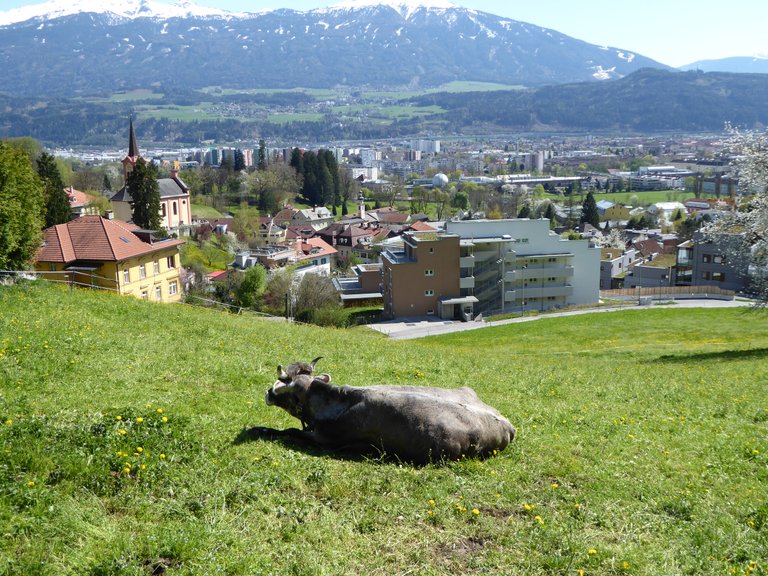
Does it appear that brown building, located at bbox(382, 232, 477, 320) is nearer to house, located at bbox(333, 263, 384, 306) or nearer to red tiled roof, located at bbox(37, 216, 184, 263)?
house, located at bbox(333, 263, 384, 306)

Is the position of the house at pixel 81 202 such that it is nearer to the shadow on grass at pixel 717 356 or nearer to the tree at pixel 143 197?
the tree at pixel 143 197

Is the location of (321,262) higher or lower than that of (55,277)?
lower

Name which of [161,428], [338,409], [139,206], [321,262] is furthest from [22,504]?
[321,262]

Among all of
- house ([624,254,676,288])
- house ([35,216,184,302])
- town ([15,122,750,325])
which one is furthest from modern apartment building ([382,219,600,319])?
house ([35,216,184,302])

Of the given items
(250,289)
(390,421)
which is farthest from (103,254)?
(390,421)

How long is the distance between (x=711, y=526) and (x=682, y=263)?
88099mm

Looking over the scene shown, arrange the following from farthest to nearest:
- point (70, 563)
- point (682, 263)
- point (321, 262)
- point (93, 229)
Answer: point (321, 262), point (682, 263), point (93, 229), point (70, 563)

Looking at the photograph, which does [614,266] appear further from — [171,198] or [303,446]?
[303,446]

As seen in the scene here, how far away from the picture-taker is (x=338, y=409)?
9.98 m

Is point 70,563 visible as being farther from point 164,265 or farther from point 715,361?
point 164,265

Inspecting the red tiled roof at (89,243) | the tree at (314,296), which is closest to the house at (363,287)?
the tree at (314,296)

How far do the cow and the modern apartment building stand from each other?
6175 cm

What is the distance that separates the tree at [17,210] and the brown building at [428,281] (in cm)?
4329

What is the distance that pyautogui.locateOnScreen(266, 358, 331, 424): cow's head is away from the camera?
404 inches
